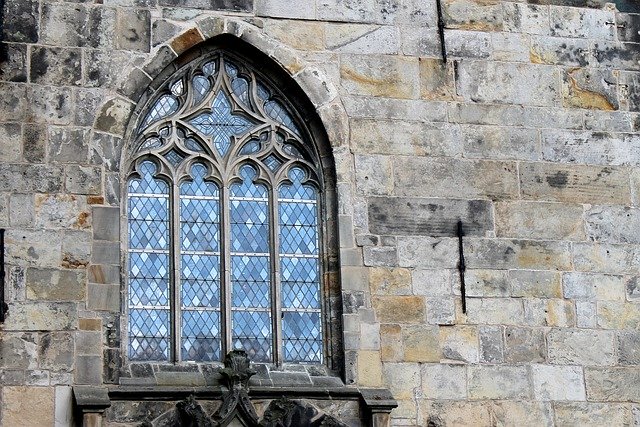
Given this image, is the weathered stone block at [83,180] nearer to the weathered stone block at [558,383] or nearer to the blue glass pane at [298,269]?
the blue glass pane at [298,269]

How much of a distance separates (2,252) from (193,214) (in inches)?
68.8

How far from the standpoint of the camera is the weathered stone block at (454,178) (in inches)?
593

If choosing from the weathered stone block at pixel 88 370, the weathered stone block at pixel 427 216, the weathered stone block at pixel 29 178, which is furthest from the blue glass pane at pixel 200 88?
the weathered stone block at pixel 88 370

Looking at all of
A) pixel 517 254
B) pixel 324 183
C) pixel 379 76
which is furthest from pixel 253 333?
pixel 379 76

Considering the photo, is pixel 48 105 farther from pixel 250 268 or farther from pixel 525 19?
pixel 525 19

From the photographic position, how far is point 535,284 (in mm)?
15078

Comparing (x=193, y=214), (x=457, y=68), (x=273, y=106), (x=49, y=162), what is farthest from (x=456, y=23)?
(x=49, y=162)

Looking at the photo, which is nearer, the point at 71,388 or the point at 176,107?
the point at 71,388

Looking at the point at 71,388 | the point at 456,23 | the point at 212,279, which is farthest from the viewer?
the point at 456,23

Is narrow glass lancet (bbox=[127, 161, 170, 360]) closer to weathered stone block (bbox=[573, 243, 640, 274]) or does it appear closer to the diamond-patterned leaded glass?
the diamond-patterned leaded glass

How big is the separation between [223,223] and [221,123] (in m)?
0.94

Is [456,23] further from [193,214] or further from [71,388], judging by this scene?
[71,388]

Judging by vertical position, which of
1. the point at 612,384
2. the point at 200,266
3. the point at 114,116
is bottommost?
the point at 612,384

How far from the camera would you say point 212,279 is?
1470 centimetres
